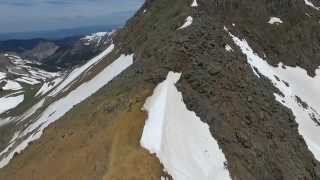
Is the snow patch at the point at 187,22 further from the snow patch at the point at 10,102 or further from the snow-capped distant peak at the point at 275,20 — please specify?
the snow patch at the point at 10,102

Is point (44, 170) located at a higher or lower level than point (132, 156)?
lower

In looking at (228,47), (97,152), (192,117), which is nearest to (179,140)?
(192,117)

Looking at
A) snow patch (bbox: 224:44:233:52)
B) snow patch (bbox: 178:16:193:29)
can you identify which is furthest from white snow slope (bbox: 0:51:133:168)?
snow patch (bbox: 224:44:233:52)

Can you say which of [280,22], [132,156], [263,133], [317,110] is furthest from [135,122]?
[280,22]

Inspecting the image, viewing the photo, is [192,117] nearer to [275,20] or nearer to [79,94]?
[79,94]

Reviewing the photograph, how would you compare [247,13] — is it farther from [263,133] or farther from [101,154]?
[101,154]

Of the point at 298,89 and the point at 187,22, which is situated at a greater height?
the point at 187,22

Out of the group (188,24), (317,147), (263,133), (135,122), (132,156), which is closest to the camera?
(132,156)
